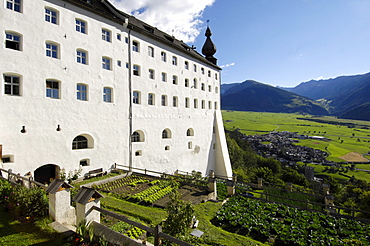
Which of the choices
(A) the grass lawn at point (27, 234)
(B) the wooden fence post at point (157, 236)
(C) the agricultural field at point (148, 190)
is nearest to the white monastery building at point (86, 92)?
(C) the agricultural field at point (148, 190)

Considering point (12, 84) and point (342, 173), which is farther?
point (342, 173)

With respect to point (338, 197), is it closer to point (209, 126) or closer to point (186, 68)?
point (209, 126)

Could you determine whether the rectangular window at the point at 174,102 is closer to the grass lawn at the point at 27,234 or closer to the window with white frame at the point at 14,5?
the window with white frame at the point at 14,5

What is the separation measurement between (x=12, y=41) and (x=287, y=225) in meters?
19.7

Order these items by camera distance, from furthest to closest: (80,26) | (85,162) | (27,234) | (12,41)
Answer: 1. (85,162)
2. (80,26)
3. (12,41)
4. (27,234)

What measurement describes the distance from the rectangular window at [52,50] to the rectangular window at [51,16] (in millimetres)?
1734

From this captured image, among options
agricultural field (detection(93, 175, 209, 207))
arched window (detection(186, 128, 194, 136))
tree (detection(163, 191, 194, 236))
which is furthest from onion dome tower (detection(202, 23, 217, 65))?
tree (detection(163, 191, 194, 236))

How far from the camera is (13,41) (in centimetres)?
1345

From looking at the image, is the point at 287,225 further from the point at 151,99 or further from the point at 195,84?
the point at 195,84

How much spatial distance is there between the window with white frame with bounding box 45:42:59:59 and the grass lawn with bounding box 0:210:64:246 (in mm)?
12126

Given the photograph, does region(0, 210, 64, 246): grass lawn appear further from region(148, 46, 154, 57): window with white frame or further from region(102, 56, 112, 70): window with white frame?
region(148, 46, 154, 57): window with white frame

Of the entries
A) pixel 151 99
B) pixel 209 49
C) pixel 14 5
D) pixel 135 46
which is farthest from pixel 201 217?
pixel 209 49

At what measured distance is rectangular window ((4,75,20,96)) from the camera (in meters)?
13.1

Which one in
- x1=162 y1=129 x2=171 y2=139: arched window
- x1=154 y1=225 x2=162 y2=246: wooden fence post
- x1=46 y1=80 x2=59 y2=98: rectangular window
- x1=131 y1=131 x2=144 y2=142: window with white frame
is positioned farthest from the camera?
x1=162 y1=129 x2=171 y2=139: arched window
